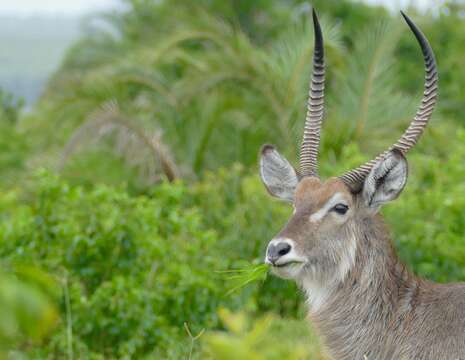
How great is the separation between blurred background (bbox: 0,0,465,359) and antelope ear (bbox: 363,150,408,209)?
2.71ft

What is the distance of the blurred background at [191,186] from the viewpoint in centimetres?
645

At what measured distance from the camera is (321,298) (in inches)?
181

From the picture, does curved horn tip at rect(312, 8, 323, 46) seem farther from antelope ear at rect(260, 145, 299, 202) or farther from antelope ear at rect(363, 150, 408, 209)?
antelope ear at rect(363, 150, 408, 209)

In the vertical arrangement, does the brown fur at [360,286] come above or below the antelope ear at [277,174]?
below

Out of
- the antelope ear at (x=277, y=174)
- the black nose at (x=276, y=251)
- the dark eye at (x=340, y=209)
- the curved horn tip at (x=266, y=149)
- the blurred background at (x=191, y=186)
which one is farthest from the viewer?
the blurred background at (x=191, y=186)

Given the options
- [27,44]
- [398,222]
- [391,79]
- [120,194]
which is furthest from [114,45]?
[27,44]

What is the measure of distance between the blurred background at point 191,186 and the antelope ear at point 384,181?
0.82 meters

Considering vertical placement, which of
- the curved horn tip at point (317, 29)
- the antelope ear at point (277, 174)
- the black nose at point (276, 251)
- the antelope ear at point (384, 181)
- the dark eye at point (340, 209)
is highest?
the curved horn tip at point (317, 29)

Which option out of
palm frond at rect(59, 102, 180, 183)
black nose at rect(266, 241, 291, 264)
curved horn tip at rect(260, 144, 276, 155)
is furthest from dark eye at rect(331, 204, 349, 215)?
palm frond at rect(59, 102, 180, 183)

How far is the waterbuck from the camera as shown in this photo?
4332 millimetres

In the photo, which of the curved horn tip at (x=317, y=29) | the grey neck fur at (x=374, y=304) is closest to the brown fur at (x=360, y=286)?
the grey neck fur at (x=374, y=304)

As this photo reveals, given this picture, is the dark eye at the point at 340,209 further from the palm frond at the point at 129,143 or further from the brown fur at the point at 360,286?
the palm frond at the point at 129,143

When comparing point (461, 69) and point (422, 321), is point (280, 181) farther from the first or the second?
point (461, 69)

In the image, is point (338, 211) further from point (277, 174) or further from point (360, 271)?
point (277, 174)
